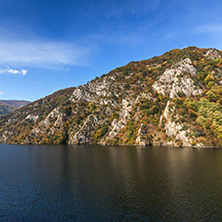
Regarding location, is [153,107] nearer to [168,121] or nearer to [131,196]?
[168,121]

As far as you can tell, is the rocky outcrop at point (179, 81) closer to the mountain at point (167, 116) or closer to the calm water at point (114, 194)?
the mountain at point (167, 116)

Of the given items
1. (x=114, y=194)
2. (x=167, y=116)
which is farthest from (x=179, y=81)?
(x=114, y=194)

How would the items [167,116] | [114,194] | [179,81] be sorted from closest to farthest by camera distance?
[114,194] < [167,116] < [179,81]

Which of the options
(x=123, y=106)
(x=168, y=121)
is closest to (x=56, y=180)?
(x=168, y=121)

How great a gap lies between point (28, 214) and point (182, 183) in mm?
39070

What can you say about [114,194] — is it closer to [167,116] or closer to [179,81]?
[167,116]

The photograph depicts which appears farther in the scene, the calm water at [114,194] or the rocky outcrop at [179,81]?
the rocky outcrop at [179,81]

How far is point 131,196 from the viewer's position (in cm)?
3850

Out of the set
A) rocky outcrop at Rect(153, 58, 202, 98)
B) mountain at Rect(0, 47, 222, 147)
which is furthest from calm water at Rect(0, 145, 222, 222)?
rocky outcrop at Rect(153, 58, 202, 98)

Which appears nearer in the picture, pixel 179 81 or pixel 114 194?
pixel 114 194

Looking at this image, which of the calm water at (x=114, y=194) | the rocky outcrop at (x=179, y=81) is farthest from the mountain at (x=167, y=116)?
the calm water at (x=114, y=194)

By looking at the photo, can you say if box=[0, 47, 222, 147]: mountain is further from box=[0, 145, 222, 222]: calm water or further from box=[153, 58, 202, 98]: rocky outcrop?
box=[0, 145, 222, 222]: calm water

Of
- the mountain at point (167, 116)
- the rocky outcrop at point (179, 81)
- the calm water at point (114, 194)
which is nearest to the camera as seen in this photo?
the calm water at point (114, 194)

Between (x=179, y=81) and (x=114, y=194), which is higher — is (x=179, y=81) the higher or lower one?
the higher one
